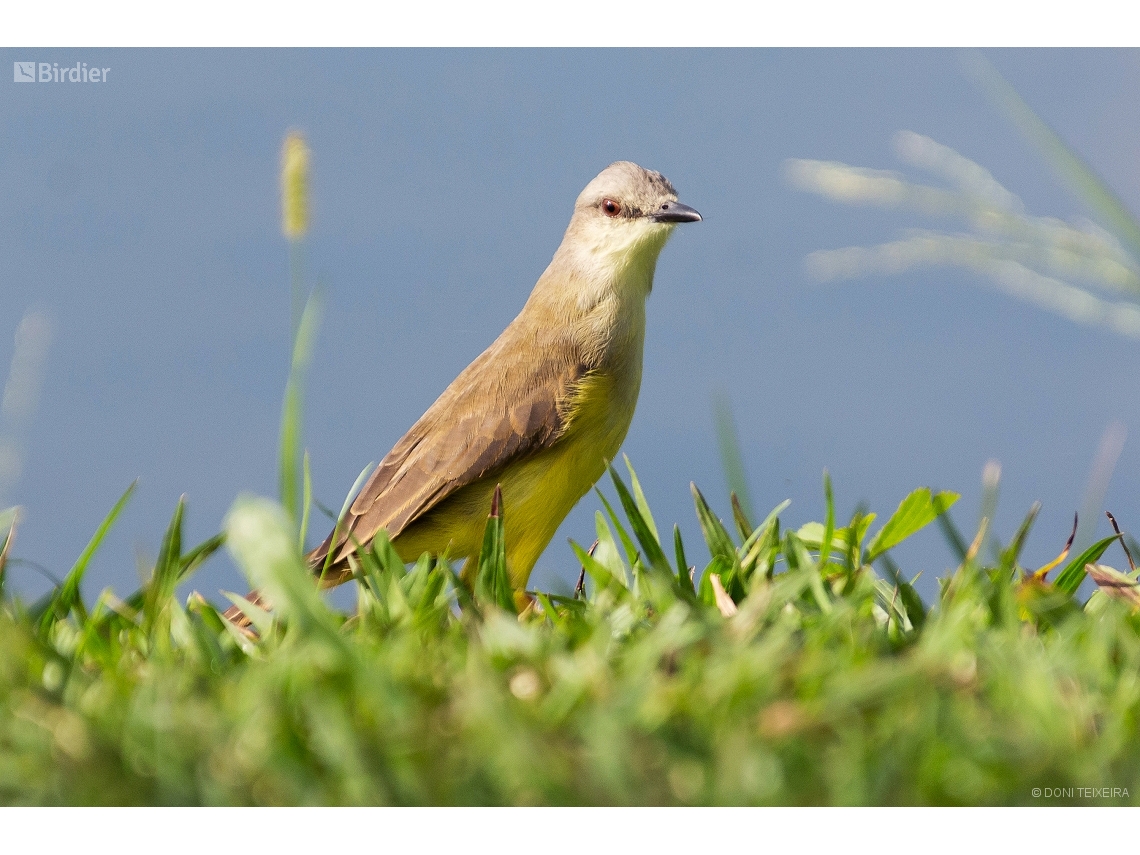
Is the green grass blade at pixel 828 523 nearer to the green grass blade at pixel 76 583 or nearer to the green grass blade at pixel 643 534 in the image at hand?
the green grass blade at pixel 643 534

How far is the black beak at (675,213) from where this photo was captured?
538cm

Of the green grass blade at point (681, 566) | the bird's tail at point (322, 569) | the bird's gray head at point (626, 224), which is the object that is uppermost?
the bird's gray head at point (626, 224)

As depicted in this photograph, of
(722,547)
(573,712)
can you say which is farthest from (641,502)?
(573,712)

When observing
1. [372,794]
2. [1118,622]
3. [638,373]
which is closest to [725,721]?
[372,794]

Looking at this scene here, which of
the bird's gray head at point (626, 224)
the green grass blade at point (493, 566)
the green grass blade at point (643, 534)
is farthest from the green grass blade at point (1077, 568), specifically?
the bird's gray head at point (626, 224)

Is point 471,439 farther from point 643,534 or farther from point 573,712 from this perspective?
point 573,712

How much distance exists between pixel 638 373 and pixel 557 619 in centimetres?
219

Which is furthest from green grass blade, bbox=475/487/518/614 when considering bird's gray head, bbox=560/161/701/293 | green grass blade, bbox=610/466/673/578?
bird's gray head, bbox=560/161/701/293

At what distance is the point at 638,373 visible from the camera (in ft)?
16.9

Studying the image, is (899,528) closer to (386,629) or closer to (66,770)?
(386,629)

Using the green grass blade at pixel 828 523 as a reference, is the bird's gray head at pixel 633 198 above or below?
above

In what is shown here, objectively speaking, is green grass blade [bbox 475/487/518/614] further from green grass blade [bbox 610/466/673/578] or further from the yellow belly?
→ the yellow belly

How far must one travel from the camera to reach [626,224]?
5531 mm

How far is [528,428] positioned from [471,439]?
0.26 metres
